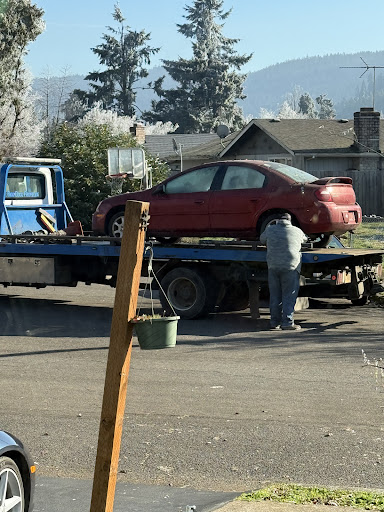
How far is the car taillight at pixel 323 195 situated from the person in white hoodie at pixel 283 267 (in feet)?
2.03

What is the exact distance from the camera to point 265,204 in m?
14.6

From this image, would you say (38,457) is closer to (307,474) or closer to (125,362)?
(307,474)

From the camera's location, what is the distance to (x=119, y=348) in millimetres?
4805

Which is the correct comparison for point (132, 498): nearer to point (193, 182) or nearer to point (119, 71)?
point (193, 182)

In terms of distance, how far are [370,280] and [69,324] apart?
4.69 metres

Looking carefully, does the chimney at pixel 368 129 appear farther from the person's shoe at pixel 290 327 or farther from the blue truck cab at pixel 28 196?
the person's shoe at pixel 290 327

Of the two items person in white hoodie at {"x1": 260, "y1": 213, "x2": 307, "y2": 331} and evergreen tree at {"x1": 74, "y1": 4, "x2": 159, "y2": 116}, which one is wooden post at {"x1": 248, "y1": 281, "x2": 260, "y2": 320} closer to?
person in white hoodie at {"x1": 260, "y1": 213, "x2": 307, "y2": 331}

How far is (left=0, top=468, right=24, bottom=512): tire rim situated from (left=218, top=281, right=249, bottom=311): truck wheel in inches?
385

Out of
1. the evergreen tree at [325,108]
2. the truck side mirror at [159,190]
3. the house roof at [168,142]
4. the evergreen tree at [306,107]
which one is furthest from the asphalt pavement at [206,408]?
the evergreen tree at [306,107]

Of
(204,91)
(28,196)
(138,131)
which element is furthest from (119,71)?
(28,196)

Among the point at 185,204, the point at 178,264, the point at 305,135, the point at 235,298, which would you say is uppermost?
the point at 305,135

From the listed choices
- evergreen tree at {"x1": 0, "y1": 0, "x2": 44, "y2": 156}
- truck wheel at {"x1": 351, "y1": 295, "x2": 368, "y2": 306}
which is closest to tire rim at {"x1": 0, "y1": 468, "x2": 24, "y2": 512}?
truck wheel at {"x1": 351, "y1": 295, "x2": 368, "y2": 306}

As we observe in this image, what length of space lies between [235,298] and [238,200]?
5.59 feet

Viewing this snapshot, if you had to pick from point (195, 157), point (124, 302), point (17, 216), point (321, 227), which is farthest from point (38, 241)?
point (195, 157)
